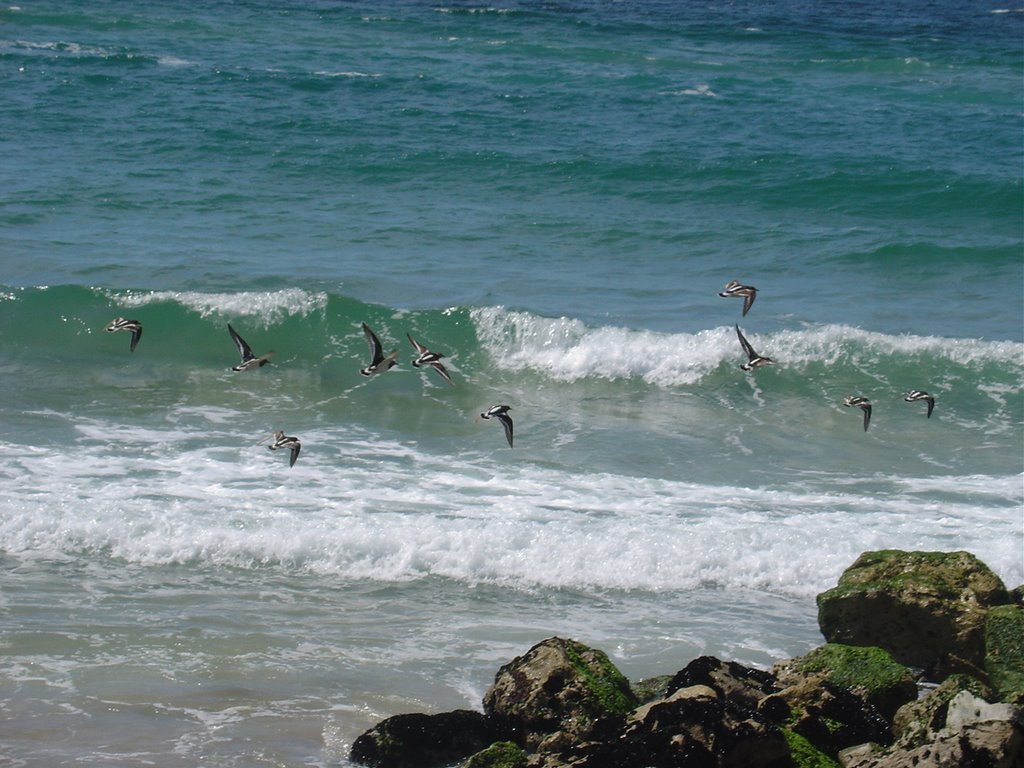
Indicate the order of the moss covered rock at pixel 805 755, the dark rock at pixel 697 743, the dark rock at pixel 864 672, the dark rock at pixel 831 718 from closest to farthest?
the dark rock at pixel 697 743
the moss covered rock at pixel 805 755
the dark rock at pixel 831 718
the dark rock at pixel 864 672

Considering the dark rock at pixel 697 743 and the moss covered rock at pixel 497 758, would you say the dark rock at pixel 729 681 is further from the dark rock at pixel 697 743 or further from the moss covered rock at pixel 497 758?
the moss covered rock at pixel 497 758

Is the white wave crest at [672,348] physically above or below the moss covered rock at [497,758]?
above

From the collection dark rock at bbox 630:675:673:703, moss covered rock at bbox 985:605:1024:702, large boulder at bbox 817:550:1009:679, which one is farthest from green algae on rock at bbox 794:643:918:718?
dark rock at bbox 630:675:673:703

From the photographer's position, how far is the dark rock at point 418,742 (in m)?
8.57

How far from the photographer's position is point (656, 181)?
26969mm

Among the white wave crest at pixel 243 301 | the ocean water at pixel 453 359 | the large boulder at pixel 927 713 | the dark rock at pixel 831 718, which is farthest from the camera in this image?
the white wave crest at pixel 243 301

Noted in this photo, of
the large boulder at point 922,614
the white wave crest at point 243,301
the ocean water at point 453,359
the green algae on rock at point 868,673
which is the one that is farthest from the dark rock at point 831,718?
the white wave crest at point 243,301

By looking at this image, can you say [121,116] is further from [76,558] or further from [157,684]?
[157,684]

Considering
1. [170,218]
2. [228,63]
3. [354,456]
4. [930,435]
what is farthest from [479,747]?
[228,63]

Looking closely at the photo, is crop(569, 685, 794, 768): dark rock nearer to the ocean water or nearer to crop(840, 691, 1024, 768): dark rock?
crop(840, 691, 1024, 768): dark rock

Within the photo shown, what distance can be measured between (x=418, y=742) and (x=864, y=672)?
2923mm

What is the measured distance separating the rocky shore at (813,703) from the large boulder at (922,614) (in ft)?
0.03

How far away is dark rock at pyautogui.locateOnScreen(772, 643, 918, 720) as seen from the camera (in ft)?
29.8

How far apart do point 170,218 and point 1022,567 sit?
15.7 metres
